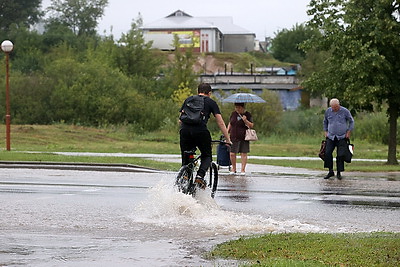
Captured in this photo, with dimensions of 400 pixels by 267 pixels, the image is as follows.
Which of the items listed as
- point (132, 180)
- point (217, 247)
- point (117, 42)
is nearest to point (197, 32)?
point (117, 42)

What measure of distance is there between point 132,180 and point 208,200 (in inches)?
228

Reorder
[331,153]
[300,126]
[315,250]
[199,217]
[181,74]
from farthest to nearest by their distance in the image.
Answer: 1. [181,74]
2. [300,126]
3. [331,153]
4. [199,217]
5. [315,250]

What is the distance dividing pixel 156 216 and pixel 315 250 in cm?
375

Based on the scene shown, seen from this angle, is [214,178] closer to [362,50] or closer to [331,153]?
[331,153]

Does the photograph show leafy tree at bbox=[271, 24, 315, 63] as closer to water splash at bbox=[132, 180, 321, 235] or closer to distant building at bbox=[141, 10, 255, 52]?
distant building at bbox=[141, 10, 255, 52]

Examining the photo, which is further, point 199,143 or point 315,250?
point 199,143

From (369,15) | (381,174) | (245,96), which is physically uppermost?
(369,15)

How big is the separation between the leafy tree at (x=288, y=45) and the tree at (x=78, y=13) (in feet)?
92.6

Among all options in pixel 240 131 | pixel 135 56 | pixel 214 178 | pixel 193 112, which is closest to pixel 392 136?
pixel 240 131

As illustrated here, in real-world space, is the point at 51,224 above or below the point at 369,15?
below

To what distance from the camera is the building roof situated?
451ft

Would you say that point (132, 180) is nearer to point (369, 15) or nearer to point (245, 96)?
point (245, 96)

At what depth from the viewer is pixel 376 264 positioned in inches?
322

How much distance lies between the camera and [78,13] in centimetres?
13638
